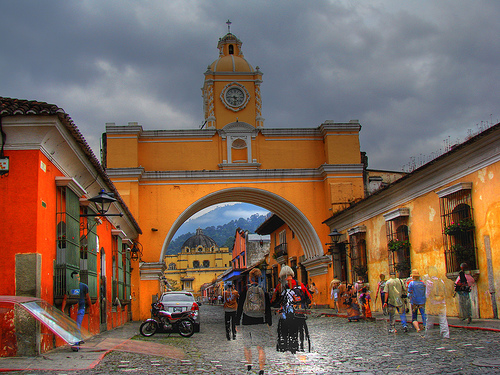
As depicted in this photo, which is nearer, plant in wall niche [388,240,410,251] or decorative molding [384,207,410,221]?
plant in wall niche [388,240,410,251]

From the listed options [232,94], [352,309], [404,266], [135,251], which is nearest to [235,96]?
[232,94]

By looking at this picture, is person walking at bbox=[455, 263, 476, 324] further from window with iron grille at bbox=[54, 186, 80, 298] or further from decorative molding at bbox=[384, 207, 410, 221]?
window with iron grille at bbox=[54, 186, 80, 298]

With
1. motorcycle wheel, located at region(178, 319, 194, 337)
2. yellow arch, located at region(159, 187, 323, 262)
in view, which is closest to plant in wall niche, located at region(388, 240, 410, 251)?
motorcycle wheel, located at region(178, 319, 194, 337)

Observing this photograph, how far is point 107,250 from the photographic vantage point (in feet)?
49.3

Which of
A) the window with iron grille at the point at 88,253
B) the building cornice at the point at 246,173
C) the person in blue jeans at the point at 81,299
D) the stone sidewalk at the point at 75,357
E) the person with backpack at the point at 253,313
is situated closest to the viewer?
the stone sidewalk at the point at 75,357

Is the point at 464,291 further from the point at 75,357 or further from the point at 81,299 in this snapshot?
the point at 75,357

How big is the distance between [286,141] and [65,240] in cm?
1654

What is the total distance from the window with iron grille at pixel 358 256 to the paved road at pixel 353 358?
9.53 meters

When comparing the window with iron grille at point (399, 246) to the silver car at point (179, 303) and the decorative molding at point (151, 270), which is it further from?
the decorative molding at point (151, 270)

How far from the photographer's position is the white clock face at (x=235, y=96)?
25.5m

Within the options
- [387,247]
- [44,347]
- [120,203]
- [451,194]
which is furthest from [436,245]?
[44,347]

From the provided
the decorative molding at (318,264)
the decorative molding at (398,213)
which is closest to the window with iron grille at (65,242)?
the decorative molding at (398,213)

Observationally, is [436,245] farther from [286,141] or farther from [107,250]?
[286,141]

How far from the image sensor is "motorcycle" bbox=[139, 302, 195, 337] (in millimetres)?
12484
